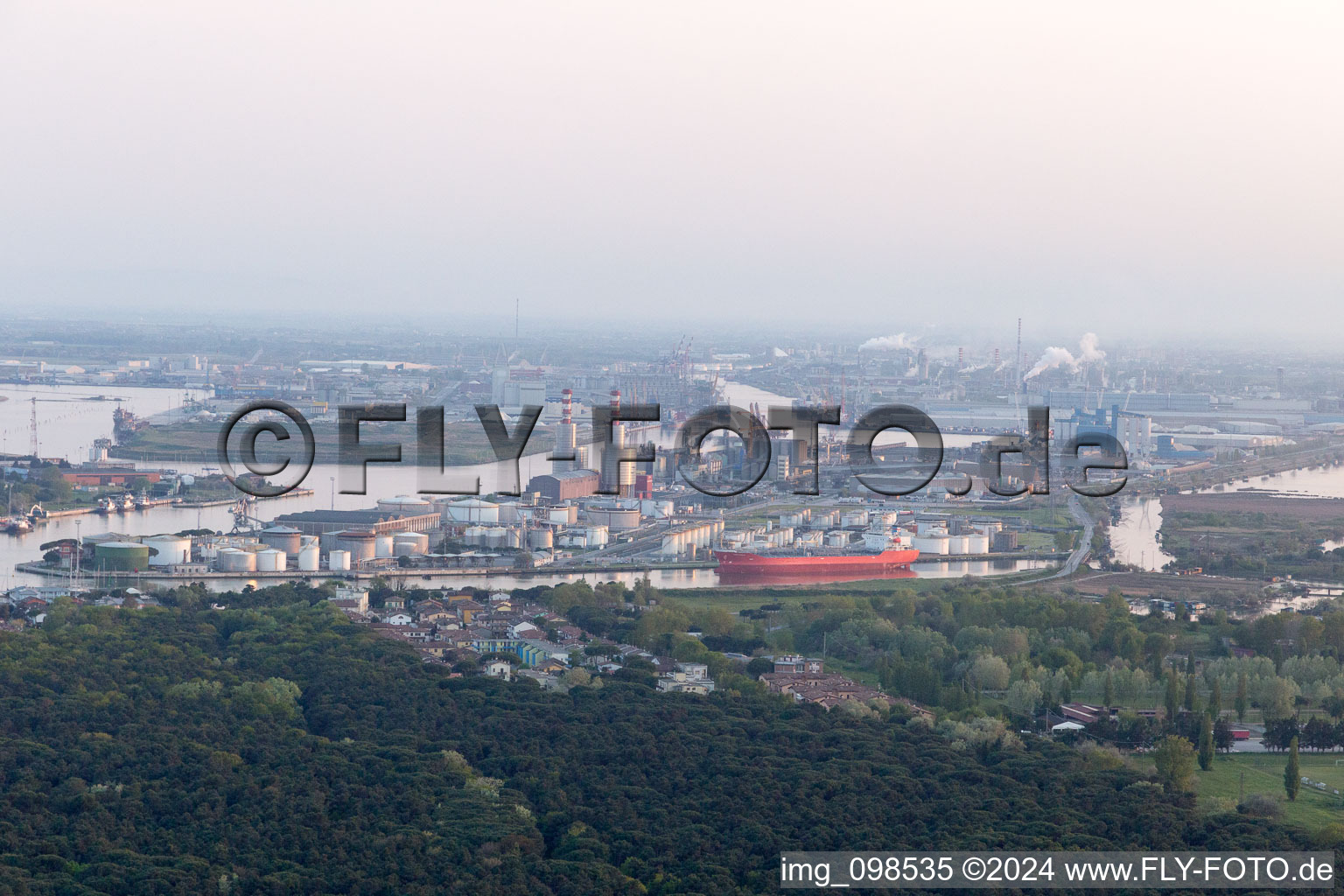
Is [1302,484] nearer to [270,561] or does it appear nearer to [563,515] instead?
[563,515]

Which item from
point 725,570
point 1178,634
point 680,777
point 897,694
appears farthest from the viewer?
point 725,570

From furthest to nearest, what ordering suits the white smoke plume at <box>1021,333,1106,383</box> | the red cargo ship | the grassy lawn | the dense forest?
the white smoke plume at <box>1021,333,1106,383</box>
the red cargo ship
the grassy lawn
the dense forest

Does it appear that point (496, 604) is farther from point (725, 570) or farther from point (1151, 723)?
point (1151, 723)

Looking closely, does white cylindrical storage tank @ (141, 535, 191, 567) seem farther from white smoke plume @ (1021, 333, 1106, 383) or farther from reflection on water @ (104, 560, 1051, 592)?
white smoke plume @ (1021, 333, 1106, 383)

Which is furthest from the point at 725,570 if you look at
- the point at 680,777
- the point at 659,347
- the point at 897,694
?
the point at 659,347

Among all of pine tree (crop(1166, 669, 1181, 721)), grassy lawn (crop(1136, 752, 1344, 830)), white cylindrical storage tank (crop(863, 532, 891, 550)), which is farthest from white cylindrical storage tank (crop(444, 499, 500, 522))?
grassy lawn (crop(1136, 752, 1344, 830))

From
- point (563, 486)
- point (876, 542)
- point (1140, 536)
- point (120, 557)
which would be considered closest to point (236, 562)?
point (120, 557)

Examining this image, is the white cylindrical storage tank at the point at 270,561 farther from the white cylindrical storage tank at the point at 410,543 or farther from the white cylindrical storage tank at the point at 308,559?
the white cylindrical storage tank at the point at 410,543
